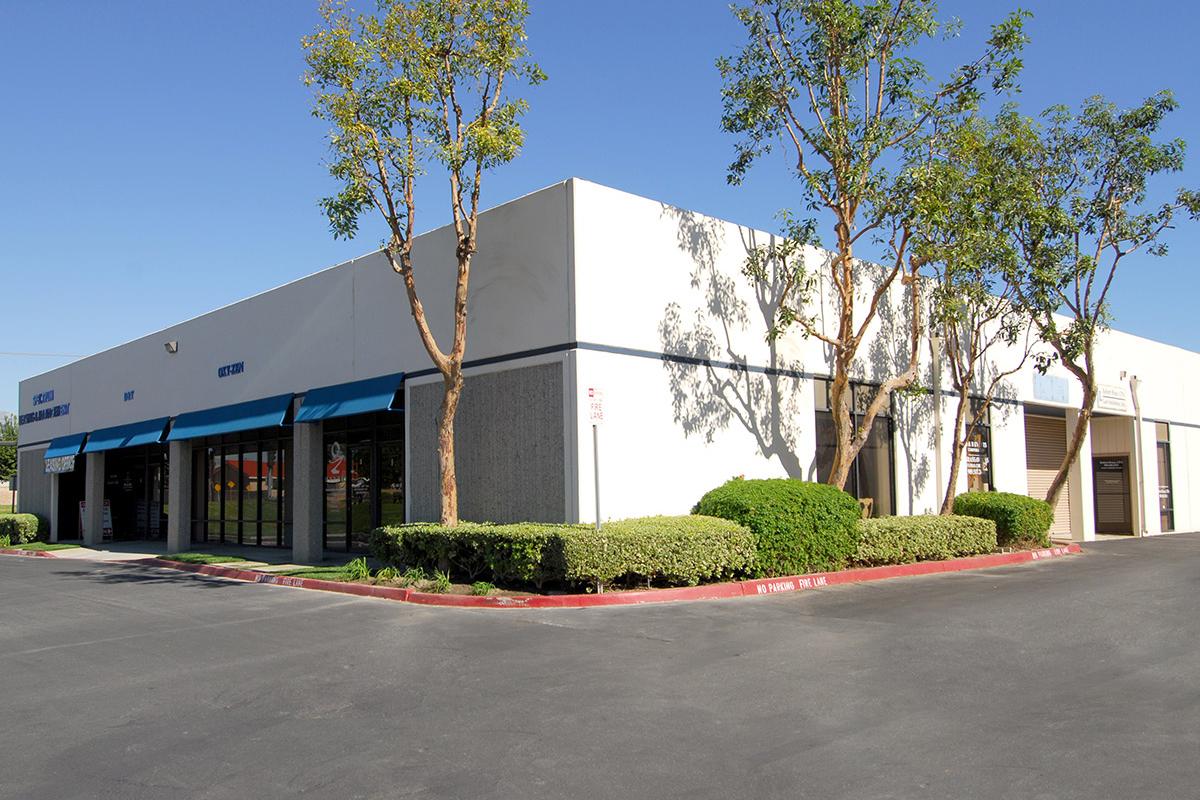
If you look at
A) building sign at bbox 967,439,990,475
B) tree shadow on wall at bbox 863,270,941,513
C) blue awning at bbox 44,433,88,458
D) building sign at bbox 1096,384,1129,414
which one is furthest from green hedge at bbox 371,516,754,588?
blue awning at bbox 44,433,88,458

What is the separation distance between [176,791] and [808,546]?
1094 centimetres

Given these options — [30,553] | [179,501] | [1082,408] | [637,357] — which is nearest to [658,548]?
[637,357]

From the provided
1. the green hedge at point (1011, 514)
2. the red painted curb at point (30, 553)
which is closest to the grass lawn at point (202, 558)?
the red painted curb at point (30, 553)

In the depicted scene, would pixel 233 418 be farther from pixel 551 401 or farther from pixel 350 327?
pixel 551 401

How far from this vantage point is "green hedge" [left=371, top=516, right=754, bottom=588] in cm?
1264

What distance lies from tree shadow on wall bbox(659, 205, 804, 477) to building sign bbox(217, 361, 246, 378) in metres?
11.5

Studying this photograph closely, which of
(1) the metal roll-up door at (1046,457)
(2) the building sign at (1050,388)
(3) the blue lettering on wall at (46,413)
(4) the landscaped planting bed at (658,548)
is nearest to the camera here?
(4) the landscaped planting bed at (658,548)

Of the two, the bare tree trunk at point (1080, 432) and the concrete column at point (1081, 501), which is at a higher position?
the bare tree trunk at point (1080, 432)

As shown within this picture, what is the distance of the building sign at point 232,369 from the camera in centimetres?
2283

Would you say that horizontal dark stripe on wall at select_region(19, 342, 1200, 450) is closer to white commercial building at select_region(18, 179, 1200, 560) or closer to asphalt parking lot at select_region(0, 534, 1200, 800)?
white commercial building at select_region(18, 179, 1200, 560)

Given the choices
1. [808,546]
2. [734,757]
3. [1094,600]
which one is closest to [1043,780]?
[734,757]

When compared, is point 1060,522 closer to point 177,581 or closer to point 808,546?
point 808,546

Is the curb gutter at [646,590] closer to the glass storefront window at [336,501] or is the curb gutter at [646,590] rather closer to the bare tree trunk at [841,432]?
the bare tree trunk at [841,432]

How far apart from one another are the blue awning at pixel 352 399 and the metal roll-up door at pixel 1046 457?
19.1 m
